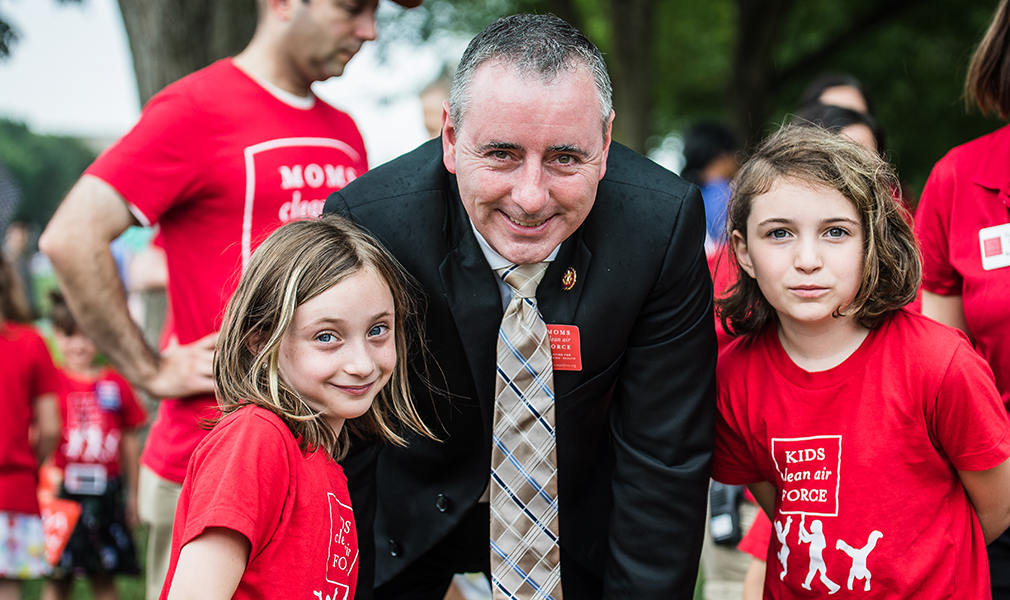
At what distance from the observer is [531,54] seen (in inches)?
73.5

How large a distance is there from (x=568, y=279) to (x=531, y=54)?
58cm

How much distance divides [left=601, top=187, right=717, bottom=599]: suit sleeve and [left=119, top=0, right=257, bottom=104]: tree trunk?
10.8 ft

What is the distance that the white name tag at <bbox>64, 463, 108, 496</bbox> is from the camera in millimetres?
4641

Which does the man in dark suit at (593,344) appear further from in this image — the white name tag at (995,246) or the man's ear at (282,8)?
the man's ear at (282,8)

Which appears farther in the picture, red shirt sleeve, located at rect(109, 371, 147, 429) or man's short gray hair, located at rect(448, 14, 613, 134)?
red shirt sleeve, located at rect(109, 371, 147, 429)

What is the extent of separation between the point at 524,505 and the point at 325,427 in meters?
0.55

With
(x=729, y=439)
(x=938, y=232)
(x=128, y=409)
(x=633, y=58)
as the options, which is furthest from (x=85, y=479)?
(x=633, y=58)

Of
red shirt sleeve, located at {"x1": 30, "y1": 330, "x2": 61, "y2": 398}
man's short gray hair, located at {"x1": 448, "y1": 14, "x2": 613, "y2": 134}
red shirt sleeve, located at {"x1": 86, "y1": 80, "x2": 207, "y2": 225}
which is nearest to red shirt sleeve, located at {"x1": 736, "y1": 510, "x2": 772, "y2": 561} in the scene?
man's short gray hair, located at {"x1": 448, "y1": 14, "x2": 613, "y2": 134}

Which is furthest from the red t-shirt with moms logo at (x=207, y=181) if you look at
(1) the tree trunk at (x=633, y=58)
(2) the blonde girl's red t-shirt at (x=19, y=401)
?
(1) the tree trunk at (x=633, y=58)

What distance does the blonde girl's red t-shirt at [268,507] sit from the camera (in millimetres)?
1643

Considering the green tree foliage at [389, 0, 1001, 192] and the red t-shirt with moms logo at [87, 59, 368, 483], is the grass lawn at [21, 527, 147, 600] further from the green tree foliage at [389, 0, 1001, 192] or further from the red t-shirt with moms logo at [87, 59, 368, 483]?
the green tree foliage at [389, 0, 1001, 192]

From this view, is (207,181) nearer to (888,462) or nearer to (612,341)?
(612,341)

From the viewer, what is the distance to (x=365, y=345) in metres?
1.99

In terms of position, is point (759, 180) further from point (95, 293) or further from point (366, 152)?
point (95, 293)
